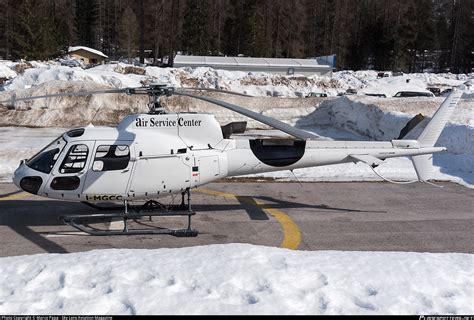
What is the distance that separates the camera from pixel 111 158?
9.35 meters

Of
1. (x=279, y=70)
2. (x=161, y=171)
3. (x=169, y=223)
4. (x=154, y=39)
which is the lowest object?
(x=169, y=223)

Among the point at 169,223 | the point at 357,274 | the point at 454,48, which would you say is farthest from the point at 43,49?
the point at 454,48

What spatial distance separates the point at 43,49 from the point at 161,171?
67.4 m

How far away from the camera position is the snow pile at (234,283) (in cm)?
545

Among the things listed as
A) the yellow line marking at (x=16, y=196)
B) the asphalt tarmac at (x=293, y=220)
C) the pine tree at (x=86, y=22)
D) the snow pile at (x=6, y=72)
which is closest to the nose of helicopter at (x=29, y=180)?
the asphalt tarmac at (x=293, y=220)

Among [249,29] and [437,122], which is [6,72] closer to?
[249,29]

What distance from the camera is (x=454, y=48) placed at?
8619 cm

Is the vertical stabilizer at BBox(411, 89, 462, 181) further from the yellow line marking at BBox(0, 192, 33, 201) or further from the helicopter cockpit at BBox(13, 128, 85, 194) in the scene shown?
the yellow line marking at BBox(0, 192, 33, 201)

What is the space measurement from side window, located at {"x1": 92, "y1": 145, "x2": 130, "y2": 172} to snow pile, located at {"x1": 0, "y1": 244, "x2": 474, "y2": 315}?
255cm

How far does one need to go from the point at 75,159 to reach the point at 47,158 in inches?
24.0

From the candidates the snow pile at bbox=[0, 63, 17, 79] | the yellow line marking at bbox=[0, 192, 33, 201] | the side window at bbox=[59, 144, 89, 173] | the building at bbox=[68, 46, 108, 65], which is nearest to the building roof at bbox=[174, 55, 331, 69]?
the snow pile at bbox=[0, 63, 17, 79]

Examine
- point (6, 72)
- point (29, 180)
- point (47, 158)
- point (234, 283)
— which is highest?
point (6, 72)

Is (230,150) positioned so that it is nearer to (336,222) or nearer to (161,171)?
(161,171)

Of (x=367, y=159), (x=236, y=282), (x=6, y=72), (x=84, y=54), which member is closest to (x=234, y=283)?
(x=236, y=282)
